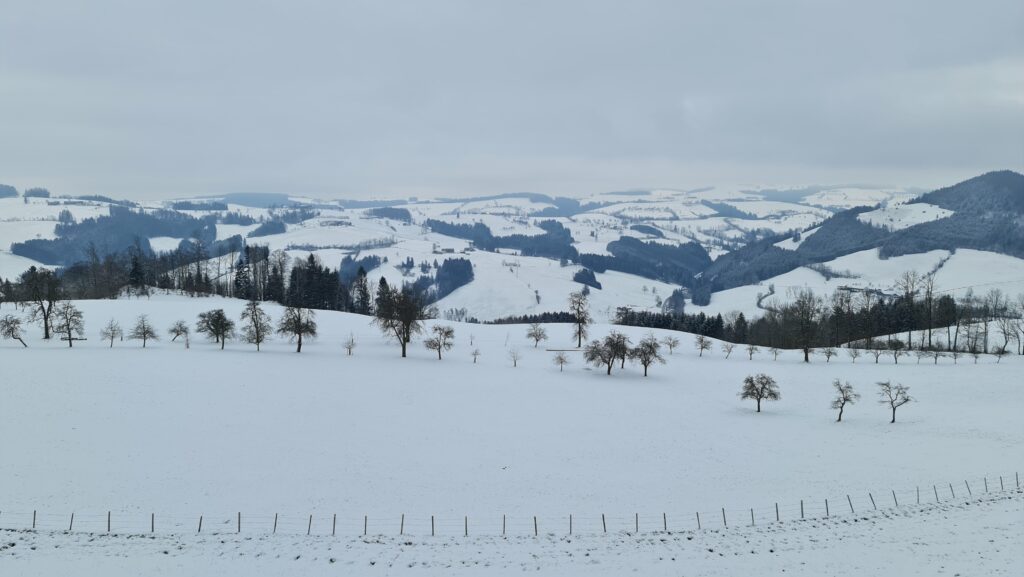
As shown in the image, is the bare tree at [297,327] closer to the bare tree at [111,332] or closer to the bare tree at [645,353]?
the bare tree at [111,332]

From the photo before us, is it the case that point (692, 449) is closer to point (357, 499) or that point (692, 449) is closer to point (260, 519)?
point (357, 499)

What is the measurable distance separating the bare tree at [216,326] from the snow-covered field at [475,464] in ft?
6.69

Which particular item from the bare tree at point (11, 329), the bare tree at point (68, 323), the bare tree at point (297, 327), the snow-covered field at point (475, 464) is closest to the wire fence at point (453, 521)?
the snow-covered field at point (475, 464)

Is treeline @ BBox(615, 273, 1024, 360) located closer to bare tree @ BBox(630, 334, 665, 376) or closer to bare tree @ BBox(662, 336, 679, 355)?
Result: bare tree @ BBox(662, 336, 679, 355)

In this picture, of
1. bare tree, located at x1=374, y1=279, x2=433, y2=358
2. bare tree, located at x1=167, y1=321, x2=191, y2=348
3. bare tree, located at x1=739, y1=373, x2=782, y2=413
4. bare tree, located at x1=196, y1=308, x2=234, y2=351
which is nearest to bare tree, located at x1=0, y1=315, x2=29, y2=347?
bare tree, located at x1=167, y1=321, x2=191, y2=348

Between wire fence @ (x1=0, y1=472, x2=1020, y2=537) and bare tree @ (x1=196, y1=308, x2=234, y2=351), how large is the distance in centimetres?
4622

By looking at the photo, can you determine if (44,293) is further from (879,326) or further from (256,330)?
(879,326)

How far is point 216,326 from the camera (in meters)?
72.9

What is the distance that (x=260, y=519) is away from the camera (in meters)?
30.0

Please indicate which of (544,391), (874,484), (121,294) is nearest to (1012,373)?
(874,484)

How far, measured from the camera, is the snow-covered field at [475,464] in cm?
2612

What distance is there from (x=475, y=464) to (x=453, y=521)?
9.91m

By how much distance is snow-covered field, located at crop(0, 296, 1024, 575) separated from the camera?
85.7 feet

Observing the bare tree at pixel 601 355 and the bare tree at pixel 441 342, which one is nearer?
the bare tree at pixel 601 355
